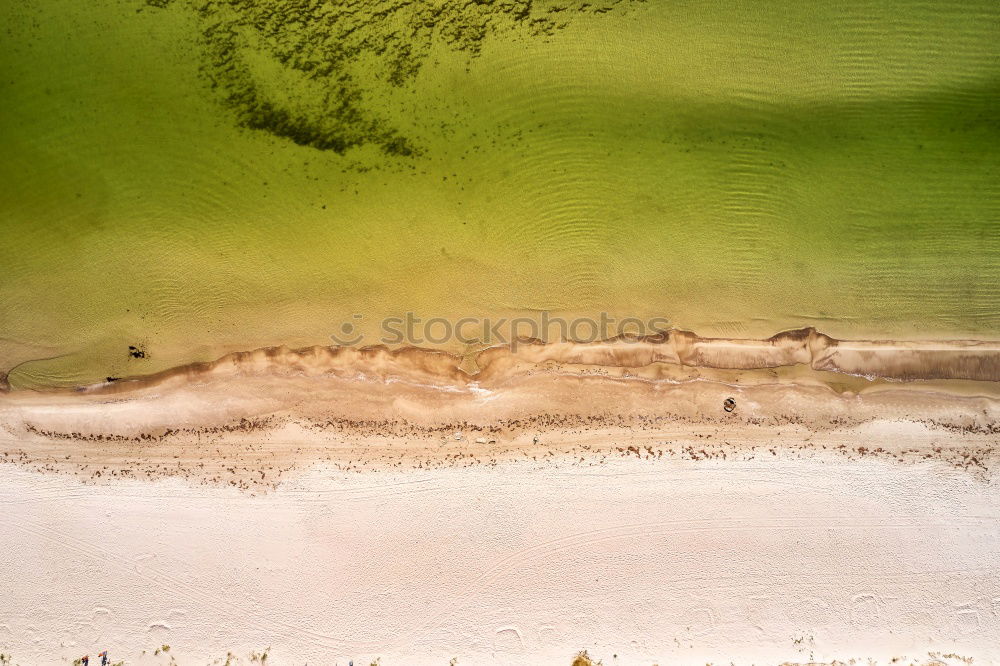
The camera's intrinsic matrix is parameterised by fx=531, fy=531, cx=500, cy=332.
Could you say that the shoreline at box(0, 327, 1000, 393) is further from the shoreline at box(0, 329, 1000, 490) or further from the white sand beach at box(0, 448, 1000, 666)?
the white sand beach at box(0, 448, 1000, 666)

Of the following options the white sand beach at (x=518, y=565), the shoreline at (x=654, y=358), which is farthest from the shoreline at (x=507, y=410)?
the white sand beach at (x=518, y=565)

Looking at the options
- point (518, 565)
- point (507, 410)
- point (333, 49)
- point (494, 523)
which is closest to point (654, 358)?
point (507, 410)

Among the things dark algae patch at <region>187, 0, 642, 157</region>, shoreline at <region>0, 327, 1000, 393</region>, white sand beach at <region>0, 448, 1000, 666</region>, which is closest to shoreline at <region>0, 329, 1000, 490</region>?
shoreline at <region>0, 327, 1000, 393</region>

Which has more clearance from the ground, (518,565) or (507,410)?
(507,410)

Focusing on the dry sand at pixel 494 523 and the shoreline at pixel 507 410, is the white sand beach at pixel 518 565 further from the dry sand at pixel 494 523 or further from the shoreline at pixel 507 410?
the shoreline at pixel 507 410

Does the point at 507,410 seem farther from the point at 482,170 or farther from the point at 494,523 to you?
the point at 482,170
